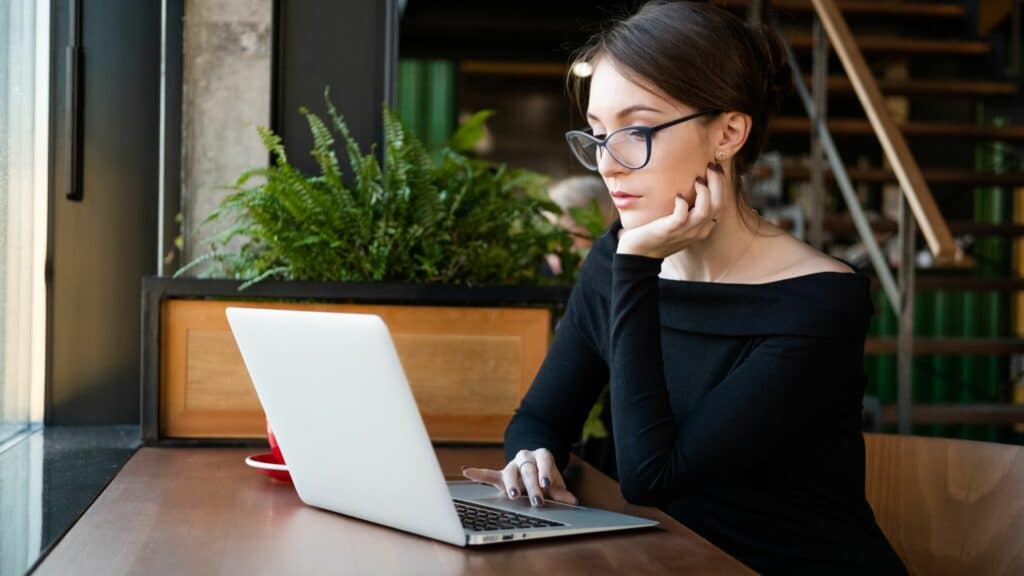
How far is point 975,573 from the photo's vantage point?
142 cm

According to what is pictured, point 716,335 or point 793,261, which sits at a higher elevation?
point 793,261

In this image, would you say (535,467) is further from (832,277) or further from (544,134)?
(544,134)

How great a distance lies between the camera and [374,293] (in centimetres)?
194

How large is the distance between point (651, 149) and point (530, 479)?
47cm

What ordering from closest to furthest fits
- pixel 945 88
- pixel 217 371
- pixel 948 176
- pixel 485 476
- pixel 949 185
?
pixel 485 476
pixel 217 371
pixel 948 176
pixel 945 88
pixel 949 185

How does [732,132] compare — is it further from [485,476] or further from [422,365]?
[422,365]

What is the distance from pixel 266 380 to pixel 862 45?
4485 millimetres

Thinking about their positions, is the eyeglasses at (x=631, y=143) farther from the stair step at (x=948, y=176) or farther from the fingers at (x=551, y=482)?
the stair step at (x=948, y=176)

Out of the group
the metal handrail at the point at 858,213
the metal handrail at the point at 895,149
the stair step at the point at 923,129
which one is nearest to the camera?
the metal handrail at the point at 895,149

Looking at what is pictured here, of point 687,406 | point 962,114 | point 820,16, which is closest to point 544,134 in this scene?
point 962,114

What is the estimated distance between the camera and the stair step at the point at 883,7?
5.18 m

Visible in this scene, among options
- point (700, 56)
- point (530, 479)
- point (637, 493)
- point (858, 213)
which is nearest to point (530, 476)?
point (530, 479)

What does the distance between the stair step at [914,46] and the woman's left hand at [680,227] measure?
387 cm

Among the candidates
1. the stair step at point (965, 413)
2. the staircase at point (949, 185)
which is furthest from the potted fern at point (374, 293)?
the stair step at point (965, 413)
